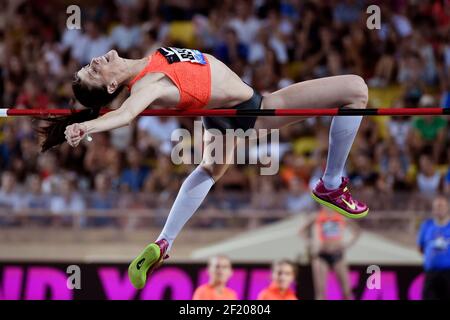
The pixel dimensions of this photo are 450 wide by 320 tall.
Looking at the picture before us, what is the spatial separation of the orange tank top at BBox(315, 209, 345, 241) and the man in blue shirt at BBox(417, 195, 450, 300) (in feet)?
3.24

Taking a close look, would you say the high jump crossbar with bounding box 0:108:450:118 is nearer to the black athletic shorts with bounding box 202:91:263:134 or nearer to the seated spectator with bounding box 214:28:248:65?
the black athletic shorts with bounding box 202:91:263:134

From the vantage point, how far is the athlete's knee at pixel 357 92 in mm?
5977

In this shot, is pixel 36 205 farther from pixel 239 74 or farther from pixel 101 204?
pixel 239 74

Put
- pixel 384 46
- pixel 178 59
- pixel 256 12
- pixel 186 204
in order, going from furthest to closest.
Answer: pixel 256 12 → pixel 384 46 → pixel 186 204 → pixel 178 59

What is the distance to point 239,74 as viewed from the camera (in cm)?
1186

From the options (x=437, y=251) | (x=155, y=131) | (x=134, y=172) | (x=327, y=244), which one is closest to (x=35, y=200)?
(x=134, y=172)

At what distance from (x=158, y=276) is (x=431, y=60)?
14.3ft

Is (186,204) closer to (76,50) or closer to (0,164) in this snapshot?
(0,164)

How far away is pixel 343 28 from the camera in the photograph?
12133mm

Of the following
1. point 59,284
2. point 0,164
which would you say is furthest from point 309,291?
point 0,164

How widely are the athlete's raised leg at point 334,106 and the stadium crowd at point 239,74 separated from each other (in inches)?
138

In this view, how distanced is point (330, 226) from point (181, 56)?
173 inches

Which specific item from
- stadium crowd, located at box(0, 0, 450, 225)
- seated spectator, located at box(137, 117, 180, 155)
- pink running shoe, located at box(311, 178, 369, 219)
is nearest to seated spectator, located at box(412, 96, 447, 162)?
stadium crowd, located at box(0, 0, 450, 225)

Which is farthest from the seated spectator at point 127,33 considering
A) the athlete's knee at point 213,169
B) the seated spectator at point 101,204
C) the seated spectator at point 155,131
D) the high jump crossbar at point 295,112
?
the high jump crossbar at point 295,112
